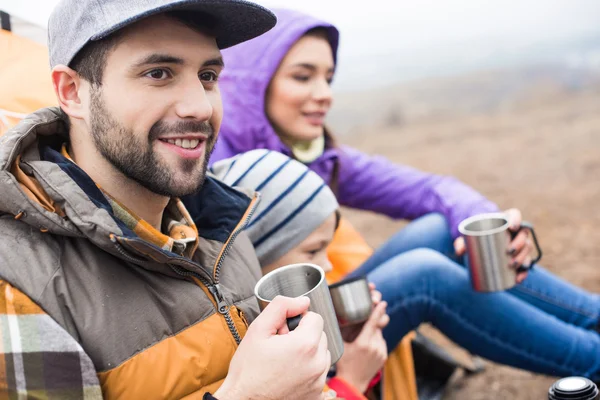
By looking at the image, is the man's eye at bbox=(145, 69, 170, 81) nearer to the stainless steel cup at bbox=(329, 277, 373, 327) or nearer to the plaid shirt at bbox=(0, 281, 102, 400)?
the plaid shirt at bbox=(0, 281, 102, 400)

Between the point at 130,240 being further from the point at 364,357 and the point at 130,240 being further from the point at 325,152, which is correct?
the point at 325,152

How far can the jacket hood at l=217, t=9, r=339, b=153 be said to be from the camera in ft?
9.84

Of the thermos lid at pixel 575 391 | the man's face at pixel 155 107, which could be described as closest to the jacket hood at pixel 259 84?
the man's face at pixel 155 107

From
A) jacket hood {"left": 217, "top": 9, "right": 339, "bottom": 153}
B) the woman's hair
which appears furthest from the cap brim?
the woman's hair

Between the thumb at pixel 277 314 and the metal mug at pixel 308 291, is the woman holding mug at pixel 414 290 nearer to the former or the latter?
the metal mug at pixel 308 291

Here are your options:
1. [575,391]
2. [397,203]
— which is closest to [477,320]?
[575,391]

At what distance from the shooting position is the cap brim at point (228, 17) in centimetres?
156

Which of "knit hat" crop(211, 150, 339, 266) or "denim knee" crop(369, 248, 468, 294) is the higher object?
"knit hat" crop(211, 150, 339, 266)

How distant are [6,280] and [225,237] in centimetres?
65

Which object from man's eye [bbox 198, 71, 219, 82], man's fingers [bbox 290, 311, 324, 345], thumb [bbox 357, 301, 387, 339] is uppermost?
man's eye [bbox 198, 71, 219, 82]

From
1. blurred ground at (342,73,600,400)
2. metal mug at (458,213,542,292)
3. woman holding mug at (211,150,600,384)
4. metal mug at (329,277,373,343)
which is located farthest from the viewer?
blurred ground at (342,73,600,400)

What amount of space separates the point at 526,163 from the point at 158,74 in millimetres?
5964

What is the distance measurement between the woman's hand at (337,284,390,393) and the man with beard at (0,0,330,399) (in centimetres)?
49

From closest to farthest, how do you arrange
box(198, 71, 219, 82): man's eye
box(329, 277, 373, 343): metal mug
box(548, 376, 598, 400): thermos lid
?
box(548, 376, 598, 400): thermos lid → box(198, 71, 219, 82): man's eye → box(329, 277, 373, 343): metal mug
